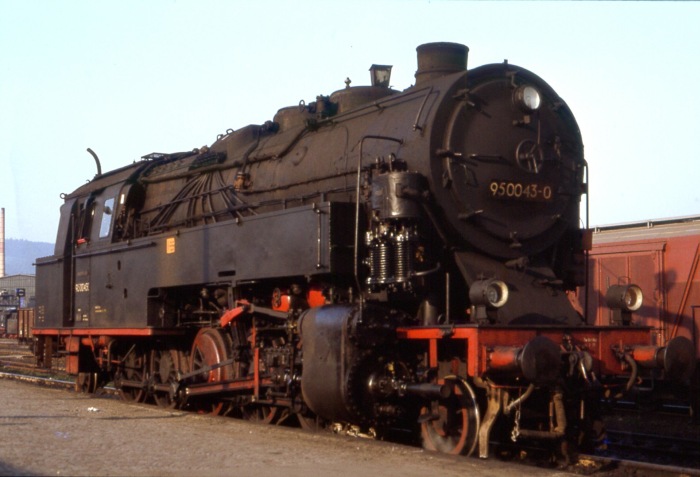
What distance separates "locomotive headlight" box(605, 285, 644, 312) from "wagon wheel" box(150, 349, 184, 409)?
20.5 ft

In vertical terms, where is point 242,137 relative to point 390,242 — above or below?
above

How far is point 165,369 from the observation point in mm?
12914

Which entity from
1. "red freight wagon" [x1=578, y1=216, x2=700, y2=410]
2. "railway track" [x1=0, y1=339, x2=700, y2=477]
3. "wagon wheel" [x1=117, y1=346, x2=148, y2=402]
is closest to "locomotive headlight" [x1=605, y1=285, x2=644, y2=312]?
"railway track" [x1=0, y1=339, x2=700, y2=477]

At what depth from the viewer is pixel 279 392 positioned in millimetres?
9859

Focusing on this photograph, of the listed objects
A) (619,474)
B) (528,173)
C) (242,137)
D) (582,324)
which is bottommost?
(619,474)

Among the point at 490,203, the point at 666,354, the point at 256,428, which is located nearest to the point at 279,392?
the point at 256,428

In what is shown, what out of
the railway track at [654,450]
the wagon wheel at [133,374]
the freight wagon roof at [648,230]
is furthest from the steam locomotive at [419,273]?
the freight wagon roof at [648,230]

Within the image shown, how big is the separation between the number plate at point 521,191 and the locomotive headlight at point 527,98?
82cm

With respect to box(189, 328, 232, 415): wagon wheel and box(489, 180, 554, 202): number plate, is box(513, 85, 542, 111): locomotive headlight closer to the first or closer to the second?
box(489, 180, 554, 202): number plate

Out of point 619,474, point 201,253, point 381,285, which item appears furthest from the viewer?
point 201,253

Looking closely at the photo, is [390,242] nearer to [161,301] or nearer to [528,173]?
[528,173]

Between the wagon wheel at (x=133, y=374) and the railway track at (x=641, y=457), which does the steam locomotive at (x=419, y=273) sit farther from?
the wagon wheel at (x=133, y=374)

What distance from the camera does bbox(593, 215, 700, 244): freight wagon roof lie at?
15.1m

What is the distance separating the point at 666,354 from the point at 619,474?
1.27 m
